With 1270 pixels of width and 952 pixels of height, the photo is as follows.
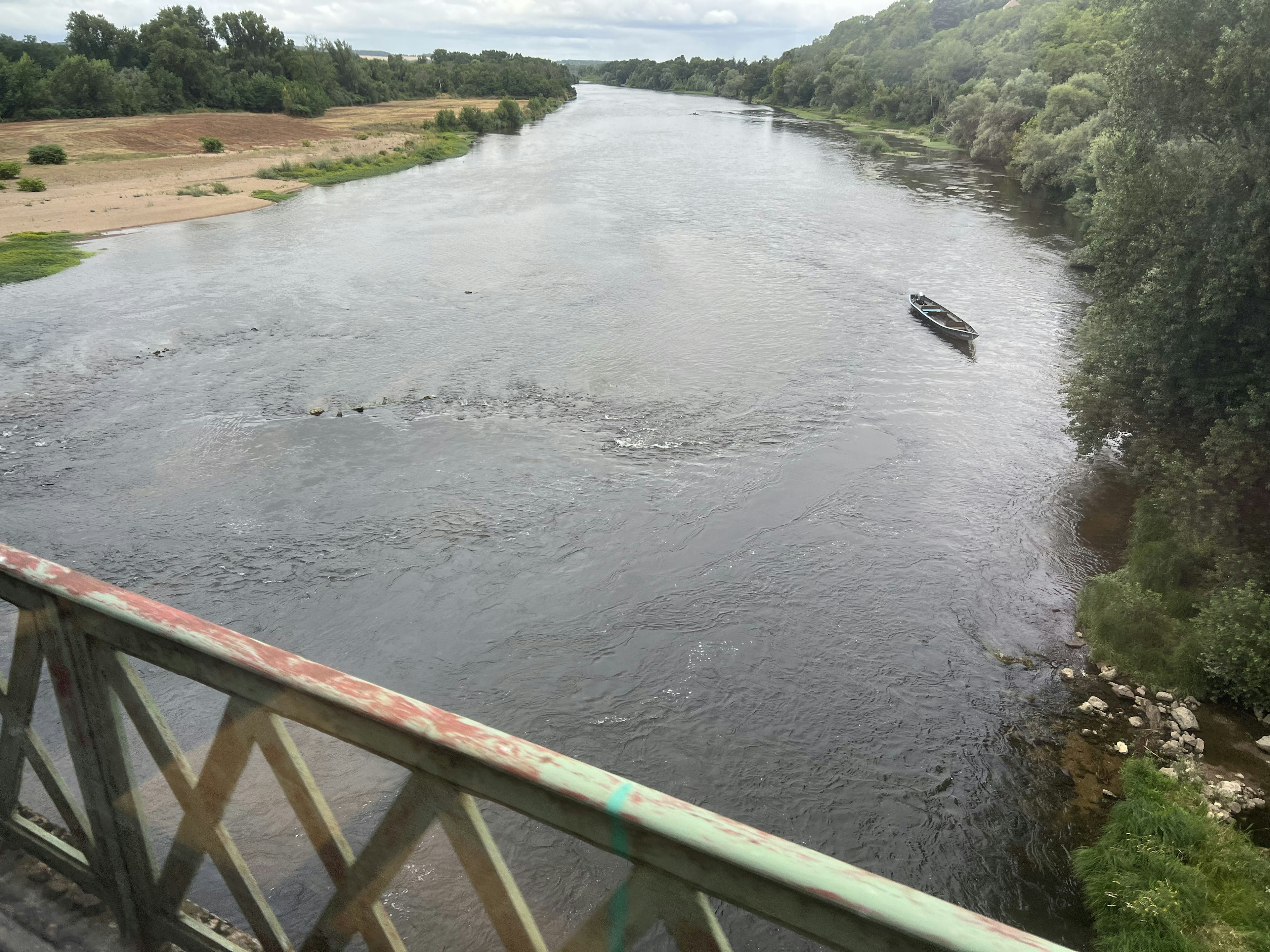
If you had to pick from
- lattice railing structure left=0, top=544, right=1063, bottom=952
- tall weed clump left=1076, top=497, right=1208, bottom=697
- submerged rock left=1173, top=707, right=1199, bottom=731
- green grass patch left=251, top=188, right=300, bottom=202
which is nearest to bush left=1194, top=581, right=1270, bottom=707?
tall weed clump left=1076, top=497, right=1208, bottom=697

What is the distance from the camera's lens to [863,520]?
1616 cm

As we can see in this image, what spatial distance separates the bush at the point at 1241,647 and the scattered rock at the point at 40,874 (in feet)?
42.6

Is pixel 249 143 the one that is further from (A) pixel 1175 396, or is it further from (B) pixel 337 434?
(A) pixel 1175 396

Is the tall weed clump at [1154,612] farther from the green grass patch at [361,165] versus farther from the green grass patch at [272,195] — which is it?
the green grass patch at [361,165]

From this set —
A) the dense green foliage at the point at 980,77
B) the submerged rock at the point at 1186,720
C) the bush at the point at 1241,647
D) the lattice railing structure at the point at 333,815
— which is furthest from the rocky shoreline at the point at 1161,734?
the dense green foliage at the point at 980,77

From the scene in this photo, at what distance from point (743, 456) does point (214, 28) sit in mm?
112756

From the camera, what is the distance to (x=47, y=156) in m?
50.9

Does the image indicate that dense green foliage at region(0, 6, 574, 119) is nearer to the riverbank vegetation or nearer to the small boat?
the riverbank vegetation

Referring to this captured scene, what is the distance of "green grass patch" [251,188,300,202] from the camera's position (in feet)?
154

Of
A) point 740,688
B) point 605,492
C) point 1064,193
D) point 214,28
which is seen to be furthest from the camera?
point 214,28

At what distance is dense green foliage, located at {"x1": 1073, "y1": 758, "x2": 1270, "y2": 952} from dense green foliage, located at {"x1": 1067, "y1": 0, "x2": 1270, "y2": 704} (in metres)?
2.99

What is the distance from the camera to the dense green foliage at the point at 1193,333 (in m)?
12.1

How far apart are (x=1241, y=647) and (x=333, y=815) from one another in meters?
12.5

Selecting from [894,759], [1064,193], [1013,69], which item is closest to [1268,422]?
[894,759]
